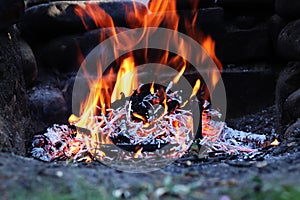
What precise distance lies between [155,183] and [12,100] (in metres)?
1.64

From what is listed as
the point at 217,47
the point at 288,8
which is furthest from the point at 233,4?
the point at 288,8

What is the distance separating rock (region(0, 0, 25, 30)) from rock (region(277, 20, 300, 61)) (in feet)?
6.20

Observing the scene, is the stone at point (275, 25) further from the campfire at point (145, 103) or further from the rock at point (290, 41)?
the campfire at point (145, 103)

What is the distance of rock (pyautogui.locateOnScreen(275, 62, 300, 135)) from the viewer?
315 cm

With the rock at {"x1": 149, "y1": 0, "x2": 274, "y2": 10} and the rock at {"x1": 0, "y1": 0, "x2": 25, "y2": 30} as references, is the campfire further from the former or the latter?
the rock at {"x1": 0, "y1": 0, "x2": 25, "y2": 30}

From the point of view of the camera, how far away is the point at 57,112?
11.9ft

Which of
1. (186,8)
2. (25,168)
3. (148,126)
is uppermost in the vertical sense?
(186,8)

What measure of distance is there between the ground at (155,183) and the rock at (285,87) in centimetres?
151

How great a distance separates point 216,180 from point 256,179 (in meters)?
0.15

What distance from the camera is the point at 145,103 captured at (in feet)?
9.86

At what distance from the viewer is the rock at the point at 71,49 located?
12.8ft

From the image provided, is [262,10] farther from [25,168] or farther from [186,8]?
[25,168]

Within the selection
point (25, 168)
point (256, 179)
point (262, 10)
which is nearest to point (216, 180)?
point (256, 179)

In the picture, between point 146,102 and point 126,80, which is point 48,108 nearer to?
point 126,80
